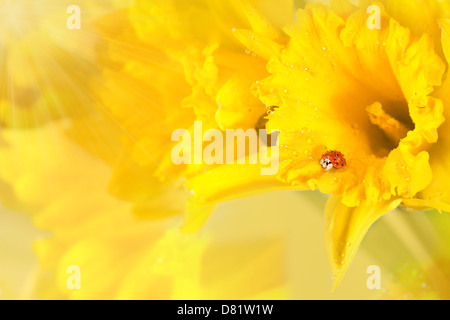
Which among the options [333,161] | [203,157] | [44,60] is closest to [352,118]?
[333,161]

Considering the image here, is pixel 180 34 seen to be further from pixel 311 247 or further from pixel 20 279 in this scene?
pixel 20 279

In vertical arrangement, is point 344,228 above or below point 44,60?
below

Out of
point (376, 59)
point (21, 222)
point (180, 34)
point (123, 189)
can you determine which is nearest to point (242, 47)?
point (180, 34)

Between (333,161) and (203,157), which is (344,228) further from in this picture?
(203,157)

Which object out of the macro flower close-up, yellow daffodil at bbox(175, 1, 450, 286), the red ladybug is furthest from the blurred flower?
the red ladybug

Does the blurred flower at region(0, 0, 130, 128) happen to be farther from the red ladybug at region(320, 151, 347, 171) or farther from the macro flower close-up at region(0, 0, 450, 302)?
the red ladybug at region(320, 151, 347, 171)

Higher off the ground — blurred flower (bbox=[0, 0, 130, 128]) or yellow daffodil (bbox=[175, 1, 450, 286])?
blurred flower (bbox=[0, 0, 130, 128])

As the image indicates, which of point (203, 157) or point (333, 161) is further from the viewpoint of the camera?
point (203, 157)

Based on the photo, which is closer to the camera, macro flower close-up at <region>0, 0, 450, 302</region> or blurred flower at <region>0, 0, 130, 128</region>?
macro flower close-up at <region>0, 0, 450, 302</region>
